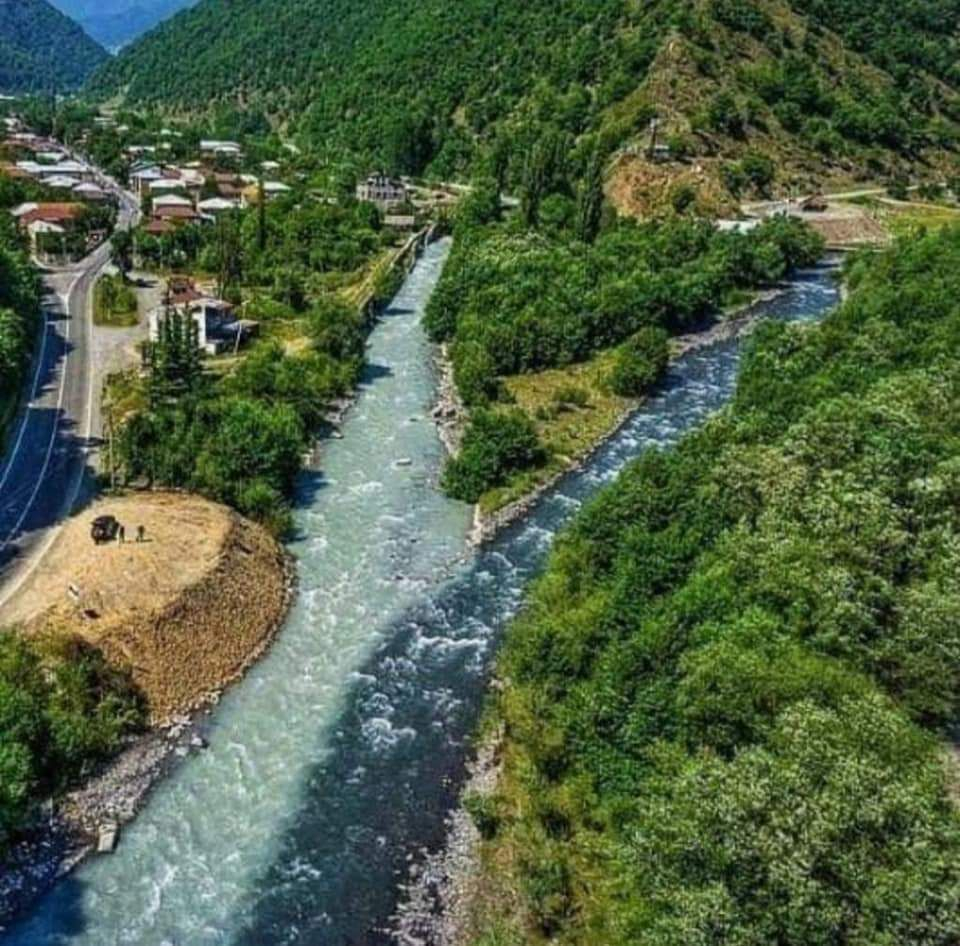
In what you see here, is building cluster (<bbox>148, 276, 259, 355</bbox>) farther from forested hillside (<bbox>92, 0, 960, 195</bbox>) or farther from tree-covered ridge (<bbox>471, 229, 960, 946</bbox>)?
forested hillside (<bbox>92, 0, 960, 195</bbox>)

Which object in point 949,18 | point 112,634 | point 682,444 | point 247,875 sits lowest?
point 247,875

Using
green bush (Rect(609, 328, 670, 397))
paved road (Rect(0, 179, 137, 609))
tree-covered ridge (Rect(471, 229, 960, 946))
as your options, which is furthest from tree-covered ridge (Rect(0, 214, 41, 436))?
green bush (Rect(609, 328, 670, 397))

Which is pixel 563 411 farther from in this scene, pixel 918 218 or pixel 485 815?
pixel 918 218

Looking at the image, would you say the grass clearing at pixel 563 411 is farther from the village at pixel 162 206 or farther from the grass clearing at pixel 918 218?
the grass clearing at pixel 918 218

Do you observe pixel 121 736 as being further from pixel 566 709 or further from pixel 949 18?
pixel 949 18

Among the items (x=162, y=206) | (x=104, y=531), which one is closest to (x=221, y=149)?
(x=162, y=206)

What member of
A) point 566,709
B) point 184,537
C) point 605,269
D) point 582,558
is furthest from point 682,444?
point 605,269
